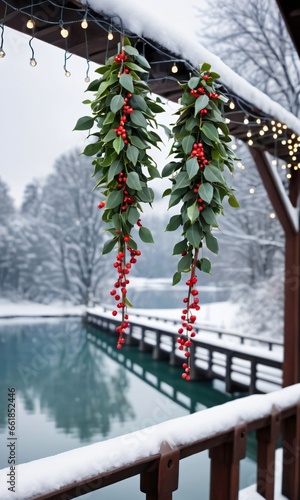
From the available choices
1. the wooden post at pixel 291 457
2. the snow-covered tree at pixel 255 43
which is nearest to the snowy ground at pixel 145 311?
the snow-covered tree at pixel 255 43

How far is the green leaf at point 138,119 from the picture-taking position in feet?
3.15

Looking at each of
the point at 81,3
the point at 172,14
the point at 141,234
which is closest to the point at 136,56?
the point at 81,3

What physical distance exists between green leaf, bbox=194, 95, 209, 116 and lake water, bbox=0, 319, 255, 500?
282cm

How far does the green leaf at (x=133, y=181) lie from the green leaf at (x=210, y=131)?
0.21 meters

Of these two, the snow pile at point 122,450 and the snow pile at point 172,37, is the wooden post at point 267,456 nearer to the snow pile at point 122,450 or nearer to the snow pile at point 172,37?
the snow pile at point 122,450

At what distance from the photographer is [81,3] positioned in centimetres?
120

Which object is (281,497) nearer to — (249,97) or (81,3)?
(249,97)

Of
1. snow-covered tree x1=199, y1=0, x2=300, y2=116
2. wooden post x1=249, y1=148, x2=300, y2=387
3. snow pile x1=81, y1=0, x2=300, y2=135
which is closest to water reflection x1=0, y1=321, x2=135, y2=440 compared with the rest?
wooden post x1=249, y1=148, x2=300, y2=387

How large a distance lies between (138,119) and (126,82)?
0.08 m

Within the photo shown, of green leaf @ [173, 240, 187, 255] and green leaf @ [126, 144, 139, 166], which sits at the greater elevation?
green leaf @ [126, 144, 139, 166]

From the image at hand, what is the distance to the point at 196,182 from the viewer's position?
3.36 feet

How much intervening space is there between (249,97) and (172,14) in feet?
14.5

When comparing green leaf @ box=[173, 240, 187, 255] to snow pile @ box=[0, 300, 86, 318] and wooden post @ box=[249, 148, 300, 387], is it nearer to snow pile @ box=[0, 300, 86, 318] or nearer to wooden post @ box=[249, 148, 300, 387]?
wooden post @ box=[249, 148, 300, 387]

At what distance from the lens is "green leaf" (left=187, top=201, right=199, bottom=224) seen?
94 centimetres
